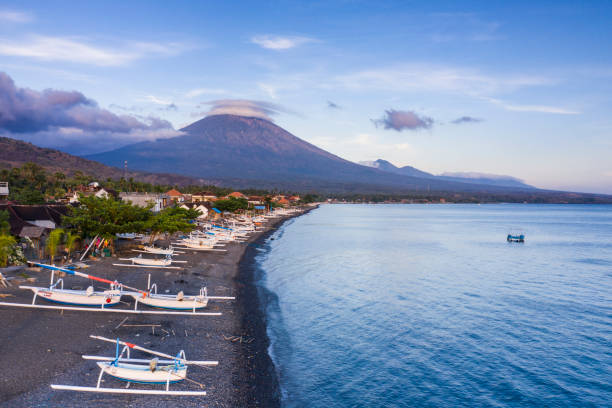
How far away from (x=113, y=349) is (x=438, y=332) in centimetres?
1294

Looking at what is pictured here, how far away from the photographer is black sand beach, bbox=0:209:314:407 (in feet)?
33.4

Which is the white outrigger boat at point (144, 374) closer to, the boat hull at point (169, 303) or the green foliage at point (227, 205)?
the boat hull at point (169, 303)

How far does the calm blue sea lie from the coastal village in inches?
68.8

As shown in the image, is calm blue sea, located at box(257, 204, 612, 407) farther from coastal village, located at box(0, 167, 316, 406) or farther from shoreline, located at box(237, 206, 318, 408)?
coastal village, located at box(0, 167, 316, 406)

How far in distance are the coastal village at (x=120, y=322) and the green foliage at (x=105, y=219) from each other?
70 millimetres

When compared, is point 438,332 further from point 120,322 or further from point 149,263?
point 149,263

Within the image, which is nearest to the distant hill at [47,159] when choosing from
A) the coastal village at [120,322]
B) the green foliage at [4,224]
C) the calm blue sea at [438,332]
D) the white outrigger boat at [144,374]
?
the green foliage at [4,224]

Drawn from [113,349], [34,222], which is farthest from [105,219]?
[113,349]

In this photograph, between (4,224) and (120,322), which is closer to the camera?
(120,322)

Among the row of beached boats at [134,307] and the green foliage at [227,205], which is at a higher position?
the green foliage at [227,205]

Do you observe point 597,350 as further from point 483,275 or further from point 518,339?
point 483,275

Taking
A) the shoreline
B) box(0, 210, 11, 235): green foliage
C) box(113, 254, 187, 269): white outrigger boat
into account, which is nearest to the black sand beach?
the shoreline

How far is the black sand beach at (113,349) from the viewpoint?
401 inches

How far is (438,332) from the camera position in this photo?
18.2 m
